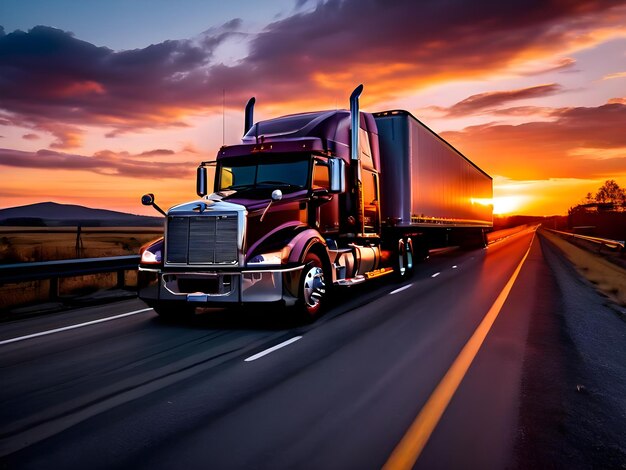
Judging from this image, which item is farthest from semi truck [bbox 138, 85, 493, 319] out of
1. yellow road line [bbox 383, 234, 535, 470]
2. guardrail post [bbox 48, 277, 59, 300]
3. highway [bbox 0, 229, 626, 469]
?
guardrail post [bbox 48, 277, 59, 300]

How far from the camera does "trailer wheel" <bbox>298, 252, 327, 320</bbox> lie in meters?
8.27

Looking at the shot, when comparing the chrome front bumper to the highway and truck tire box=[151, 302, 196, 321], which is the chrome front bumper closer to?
the highway

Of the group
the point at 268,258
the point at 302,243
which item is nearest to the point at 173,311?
the point at 268,258

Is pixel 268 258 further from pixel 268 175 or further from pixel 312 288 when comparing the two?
pixel 268 175

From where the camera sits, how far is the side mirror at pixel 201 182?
1008cm

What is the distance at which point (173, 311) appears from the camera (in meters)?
8.95

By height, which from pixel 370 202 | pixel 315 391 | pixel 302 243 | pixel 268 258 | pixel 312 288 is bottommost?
pixel 315 391

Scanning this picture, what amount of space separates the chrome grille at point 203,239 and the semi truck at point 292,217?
2 centimetres

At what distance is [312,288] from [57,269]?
18.6 ft

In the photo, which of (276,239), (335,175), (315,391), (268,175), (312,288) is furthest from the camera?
(268,175)

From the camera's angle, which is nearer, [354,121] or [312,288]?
[312,288]

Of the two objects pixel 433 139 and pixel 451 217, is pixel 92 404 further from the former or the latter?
pixel 451 217

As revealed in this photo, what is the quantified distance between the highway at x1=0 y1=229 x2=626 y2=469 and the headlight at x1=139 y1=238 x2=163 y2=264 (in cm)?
101

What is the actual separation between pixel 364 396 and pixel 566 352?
323 cm
